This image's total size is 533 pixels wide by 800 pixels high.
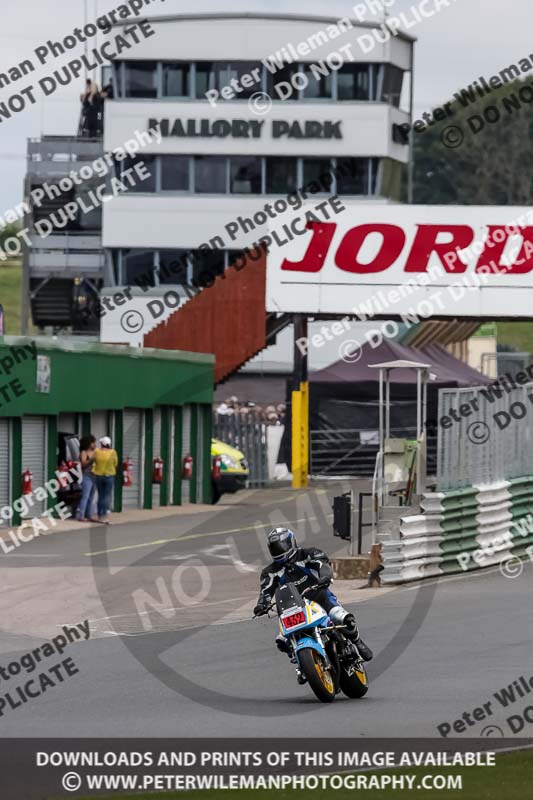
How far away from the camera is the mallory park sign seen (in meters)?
66.2

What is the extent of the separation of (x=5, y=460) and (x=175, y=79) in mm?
40778

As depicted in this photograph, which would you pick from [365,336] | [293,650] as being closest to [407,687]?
[293,650]

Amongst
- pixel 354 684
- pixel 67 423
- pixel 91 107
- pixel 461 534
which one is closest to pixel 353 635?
pixel 354 684

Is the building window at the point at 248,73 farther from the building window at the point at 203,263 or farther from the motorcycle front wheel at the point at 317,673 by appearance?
the motorcycle front wheel at the point at 317,673

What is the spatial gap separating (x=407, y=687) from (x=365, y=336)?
50.1m

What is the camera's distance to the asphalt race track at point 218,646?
465 inches

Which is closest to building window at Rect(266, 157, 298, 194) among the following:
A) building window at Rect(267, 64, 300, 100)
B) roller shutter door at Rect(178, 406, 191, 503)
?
building window at Rect(267, 64, 300, 100)

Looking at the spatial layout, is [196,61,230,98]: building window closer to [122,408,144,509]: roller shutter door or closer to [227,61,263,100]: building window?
[227,61,263,100]: building window

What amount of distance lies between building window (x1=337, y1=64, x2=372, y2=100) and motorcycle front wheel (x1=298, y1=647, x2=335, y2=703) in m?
55.7

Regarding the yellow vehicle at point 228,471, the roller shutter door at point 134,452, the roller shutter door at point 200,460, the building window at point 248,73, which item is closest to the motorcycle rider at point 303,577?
the roller shutter door at point 134,452

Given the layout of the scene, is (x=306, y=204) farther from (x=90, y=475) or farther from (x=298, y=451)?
(x=90, y=475)

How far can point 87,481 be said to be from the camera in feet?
96.9

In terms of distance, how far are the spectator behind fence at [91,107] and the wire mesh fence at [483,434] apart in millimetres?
45097
